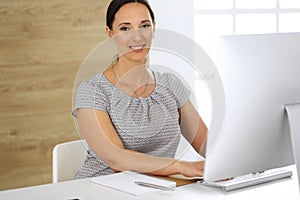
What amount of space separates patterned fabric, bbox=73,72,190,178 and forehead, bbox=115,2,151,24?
25 cm

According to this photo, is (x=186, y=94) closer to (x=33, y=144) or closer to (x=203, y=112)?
(x=33, y=144)

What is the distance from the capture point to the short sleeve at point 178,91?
8.24 feet

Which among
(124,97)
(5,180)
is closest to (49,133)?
(5,180)

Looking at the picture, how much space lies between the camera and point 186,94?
2537 mm

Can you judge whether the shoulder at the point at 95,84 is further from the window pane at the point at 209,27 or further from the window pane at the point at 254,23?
the window pane at the point at 254,23

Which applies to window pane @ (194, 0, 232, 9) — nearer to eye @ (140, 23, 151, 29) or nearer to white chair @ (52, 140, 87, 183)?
eye @ (140, 23, 151, 29)

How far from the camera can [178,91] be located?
2525mm

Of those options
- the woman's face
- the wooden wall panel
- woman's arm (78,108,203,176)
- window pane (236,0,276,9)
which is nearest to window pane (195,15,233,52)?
window pane (236,0,276,9)

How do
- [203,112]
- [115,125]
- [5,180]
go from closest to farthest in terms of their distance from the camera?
1. [115,125]
2. [5,180]
3. [203,112]

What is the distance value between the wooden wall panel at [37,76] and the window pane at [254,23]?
4.13 feet

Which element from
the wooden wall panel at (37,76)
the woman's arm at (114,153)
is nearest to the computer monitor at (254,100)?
the woman's arm at (114,153)

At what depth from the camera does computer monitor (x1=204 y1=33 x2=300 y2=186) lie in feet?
5.06

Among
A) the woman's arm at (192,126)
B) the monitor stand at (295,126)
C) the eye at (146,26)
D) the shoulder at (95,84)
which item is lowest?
the monitor stand at (295,126)

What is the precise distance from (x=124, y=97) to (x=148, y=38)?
0.26 metres
